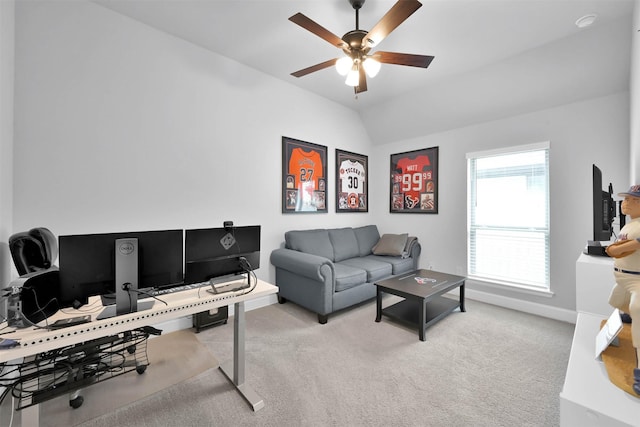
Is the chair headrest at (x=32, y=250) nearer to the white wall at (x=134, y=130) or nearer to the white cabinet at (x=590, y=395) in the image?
the white wall at (x=134, y=130)

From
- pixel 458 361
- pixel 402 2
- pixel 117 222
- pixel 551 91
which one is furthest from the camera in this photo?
pixel 551 91

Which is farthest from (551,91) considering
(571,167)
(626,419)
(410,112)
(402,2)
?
(626,419)

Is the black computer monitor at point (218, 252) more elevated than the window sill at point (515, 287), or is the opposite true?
the black computer monitor at point (218, 252)

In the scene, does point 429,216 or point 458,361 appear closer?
point 458,361

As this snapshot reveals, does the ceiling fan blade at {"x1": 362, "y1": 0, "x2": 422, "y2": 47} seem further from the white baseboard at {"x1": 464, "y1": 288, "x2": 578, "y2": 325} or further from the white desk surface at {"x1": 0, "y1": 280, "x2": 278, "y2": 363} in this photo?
the white baseboard at {"x1": 464, "y1": 288, "x2": 578, "y2": 325}

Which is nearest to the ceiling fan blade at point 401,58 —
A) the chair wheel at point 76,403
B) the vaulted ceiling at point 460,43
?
the vaulted ceiling at point 460,43

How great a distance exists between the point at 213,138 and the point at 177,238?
1.74m

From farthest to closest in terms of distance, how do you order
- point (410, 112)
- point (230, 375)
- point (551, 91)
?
point (410, 112) → point (551, 91) → point (230, 375)

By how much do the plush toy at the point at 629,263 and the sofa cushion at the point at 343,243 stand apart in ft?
9.46

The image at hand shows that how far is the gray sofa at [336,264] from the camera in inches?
116

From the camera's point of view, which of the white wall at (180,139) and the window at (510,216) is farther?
the window at (510,216)

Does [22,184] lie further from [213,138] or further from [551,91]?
[551,91]

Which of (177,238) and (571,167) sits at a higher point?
(571,167)

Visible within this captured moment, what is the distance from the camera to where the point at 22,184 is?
2039 millimetres
